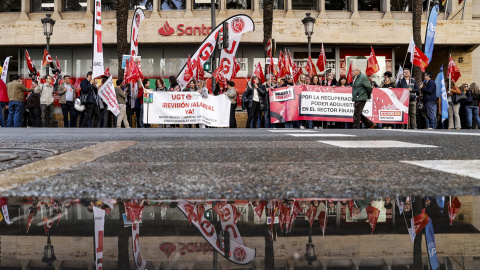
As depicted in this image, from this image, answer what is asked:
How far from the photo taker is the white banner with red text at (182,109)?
55.8 ft

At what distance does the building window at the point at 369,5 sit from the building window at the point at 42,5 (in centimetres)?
1867

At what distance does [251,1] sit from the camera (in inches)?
1204

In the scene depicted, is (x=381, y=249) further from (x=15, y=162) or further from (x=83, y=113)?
(x=83, y=113)

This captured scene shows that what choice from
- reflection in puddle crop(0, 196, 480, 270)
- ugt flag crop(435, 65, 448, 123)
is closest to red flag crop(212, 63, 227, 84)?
ugt flag crop(435, 65, 448, 123)

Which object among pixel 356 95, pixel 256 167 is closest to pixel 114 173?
pixel 256 167

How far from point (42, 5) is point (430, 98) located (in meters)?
24.1

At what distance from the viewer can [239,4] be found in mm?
30828

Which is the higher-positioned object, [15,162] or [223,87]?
[223,87]

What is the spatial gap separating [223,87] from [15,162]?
605 inches

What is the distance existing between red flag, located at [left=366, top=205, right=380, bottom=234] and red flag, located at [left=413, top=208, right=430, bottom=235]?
0.35ft

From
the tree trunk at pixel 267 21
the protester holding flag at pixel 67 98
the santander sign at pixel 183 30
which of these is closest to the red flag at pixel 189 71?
the protester holding flag at pixel 67 98

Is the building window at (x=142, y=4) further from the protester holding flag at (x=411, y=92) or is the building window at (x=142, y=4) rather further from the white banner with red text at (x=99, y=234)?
the white banner with red text at (x=99, y=234)

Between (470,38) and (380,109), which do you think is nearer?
(380,109)

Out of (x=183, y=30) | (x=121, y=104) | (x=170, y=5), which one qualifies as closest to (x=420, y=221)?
(x=121, y=104)
